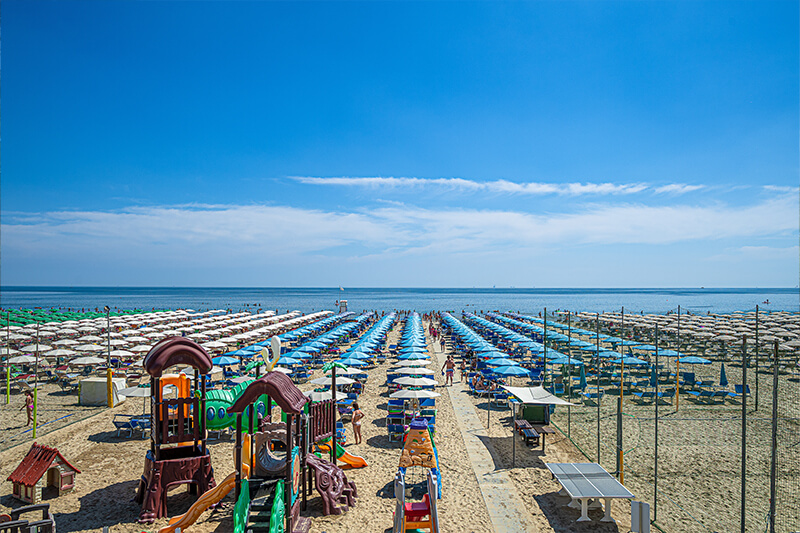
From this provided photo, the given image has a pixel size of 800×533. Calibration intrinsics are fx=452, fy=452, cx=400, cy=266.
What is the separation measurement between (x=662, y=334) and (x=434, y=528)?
122ft

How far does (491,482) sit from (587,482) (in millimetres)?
2242

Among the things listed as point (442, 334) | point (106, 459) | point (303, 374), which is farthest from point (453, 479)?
point (442, 334)

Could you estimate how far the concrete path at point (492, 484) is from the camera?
8.83 m

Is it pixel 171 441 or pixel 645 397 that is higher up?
pixel 171 441

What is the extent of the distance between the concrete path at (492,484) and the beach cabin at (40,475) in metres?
9.15

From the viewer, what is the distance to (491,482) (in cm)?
1067

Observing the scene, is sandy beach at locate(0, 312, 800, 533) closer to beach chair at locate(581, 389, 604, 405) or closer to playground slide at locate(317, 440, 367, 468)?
playground slide at locate(317, 440, 367, 468)

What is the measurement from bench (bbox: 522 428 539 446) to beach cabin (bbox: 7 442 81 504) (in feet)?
36.9

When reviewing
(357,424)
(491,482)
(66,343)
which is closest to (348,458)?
(357,424)

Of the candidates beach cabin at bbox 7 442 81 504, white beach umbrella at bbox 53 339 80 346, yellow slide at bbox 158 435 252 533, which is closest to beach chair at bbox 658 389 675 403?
yellow slide at bbox 158 435 252 533

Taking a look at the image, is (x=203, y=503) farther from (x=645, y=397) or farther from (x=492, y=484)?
(x=645, y=397)

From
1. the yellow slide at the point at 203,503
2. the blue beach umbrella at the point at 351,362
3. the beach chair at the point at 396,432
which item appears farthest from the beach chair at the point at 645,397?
the yellow slide at the point at 203,503

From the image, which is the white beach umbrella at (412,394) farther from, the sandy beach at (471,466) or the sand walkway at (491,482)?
the sand walkway at (491,482)

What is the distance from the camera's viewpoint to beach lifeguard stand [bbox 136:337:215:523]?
9195 millimetres
